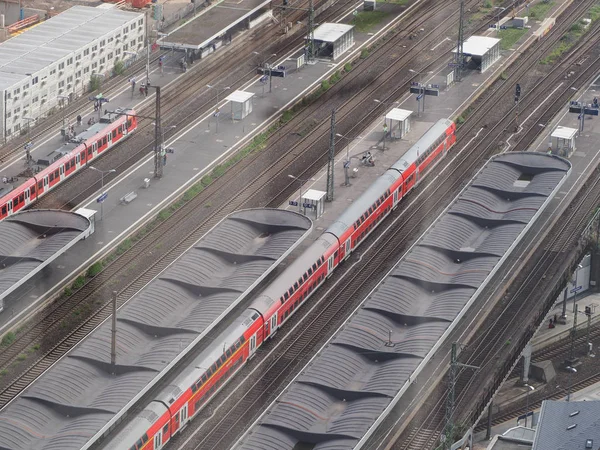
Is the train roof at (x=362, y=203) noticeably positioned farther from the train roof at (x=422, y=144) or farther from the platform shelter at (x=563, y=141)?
the platform shelter at (x=563, y=141)

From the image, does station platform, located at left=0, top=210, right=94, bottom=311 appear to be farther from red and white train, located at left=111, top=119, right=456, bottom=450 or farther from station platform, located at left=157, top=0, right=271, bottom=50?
station platform, located at left=157, top=0, right=271, bottom=50

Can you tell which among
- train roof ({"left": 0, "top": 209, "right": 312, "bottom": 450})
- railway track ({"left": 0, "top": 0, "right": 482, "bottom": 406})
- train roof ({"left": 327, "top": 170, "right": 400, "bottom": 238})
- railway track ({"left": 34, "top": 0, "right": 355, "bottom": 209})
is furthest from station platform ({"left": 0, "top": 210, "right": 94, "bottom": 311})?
train roof ({"left": 327, "top": 170, "right": 400, "bottom": 238})

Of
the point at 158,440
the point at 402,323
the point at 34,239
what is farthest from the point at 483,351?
the point at 34,239

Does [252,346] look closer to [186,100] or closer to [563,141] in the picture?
[563,141]

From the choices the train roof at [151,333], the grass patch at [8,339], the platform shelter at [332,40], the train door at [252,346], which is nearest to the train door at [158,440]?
the train roof at [151,333]

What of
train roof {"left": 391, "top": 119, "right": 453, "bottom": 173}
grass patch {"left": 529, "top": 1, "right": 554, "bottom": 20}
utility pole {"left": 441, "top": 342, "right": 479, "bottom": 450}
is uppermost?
utility pole {"left": 441, "top": 342, "right": 479, "bottom": 450}

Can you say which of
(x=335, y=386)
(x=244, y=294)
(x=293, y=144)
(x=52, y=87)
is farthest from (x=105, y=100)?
(x=335, y=386)
